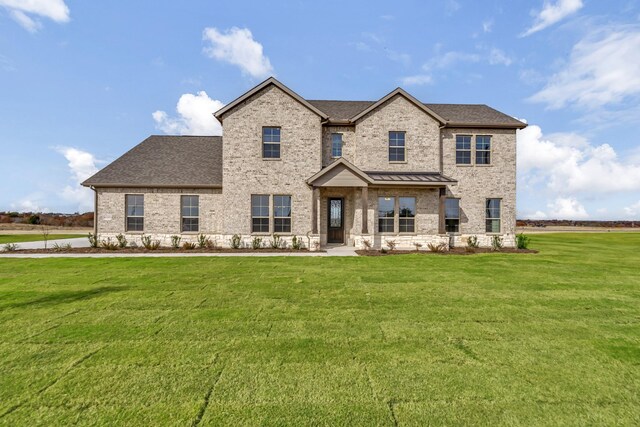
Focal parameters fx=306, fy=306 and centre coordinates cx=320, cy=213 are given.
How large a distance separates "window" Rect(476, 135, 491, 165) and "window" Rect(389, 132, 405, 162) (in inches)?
177

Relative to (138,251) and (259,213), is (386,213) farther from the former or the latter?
(138,251)

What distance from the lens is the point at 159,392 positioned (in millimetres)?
3496

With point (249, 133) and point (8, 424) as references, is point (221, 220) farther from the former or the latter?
point (8, 424)

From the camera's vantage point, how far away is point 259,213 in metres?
16.8

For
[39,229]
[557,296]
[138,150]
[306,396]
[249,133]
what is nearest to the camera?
[306,396]

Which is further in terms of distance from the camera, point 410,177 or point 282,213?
point 282,213

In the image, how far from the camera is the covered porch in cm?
1636

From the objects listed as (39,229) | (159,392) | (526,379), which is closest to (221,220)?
(159,392)

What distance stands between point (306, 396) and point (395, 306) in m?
3.71

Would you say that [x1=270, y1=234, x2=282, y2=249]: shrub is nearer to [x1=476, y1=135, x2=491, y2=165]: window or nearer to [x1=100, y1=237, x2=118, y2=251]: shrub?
[x1=100, y1=237, x2=118, y2=251]: shrub

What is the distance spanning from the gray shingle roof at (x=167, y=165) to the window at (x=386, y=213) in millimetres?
9133

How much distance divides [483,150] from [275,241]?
13.1m

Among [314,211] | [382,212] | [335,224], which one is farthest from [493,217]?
[314,211]

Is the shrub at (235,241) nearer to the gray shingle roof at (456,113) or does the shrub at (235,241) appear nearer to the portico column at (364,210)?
the portico column at (364,210)
